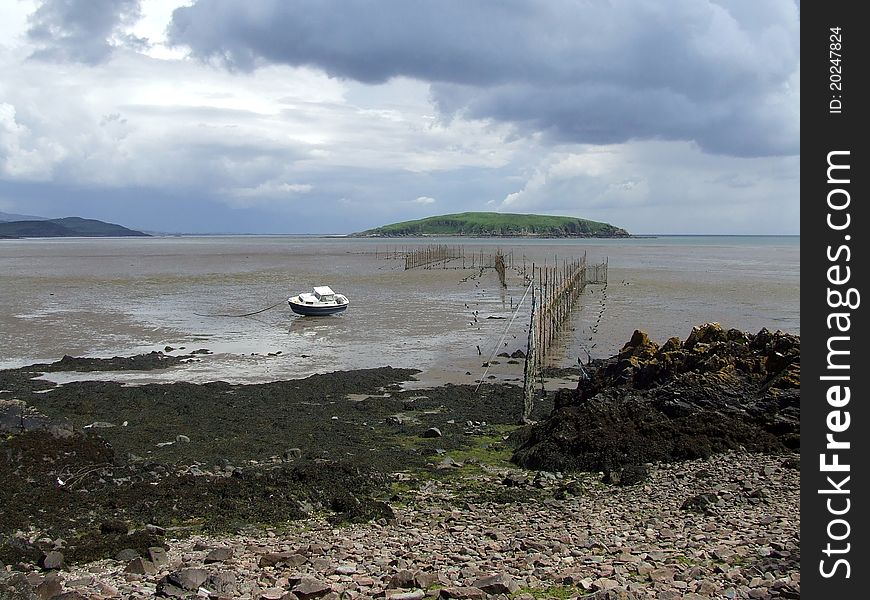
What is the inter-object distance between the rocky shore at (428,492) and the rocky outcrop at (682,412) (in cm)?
4

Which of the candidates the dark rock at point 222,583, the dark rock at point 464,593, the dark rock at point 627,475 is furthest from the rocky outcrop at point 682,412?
the dark rock at point 222,583

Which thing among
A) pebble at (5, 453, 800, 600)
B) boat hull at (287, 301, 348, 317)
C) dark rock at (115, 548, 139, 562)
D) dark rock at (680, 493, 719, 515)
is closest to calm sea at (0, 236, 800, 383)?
boat hull at (287, 301, 348, 317)

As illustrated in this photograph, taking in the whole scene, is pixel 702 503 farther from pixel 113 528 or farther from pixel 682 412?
pixel 113 528

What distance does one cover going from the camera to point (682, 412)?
14.2 meters

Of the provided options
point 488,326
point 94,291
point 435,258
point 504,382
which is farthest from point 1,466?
point 435,258

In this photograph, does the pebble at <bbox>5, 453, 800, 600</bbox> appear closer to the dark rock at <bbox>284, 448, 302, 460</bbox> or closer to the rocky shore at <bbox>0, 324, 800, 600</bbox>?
the rocky shore at <bbox>0, 324, 800, 600</bbox>

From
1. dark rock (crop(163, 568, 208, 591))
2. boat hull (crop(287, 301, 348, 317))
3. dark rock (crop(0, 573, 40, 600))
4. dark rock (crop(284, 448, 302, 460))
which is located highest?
boat hull (crop(287, 301, 348, 317))

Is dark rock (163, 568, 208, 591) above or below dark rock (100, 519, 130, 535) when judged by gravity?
above

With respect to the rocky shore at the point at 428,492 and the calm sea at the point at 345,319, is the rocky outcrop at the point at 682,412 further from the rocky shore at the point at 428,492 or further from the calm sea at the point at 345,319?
the calm sea at the point at 345,319

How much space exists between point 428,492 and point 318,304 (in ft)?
90.4

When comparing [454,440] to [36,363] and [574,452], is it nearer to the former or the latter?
[574,452]

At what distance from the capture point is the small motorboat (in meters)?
38.3

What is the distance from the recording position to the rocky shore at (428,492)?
770 cm

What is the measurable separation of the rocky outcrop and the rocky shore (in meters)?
→ 0.04
